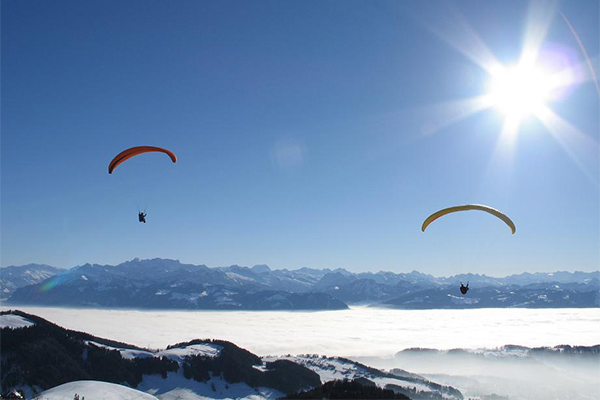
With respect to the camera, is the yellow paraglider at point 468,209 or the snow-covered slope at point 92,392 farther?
the snow-covered slope at point 92,392

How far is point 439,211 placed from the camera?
4144 centimetres

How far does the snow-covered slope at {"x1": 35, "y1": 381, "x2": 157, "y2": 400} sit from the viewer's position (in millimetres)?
105062

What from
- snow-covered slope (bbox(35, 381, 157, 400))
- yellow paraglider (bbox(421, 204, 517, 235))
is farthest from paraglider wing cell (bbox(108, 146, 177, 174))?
snow-covered slope (bbox(35, 381, 157, 400))

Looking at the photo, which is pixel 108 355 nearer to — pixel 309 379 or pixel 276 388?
pixel 276 388

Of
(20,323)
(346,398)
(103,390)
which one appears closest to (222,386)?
(103,390)

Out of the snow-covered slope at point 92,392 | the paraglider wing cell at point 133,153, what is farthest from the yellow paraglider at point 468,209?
the snow-covered slope at point 92,392

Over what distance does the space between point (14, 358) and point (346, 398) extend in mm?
123412

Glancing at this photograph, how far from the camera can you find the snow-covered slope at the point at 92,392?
105062mm

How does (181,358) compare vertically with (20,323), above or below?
below

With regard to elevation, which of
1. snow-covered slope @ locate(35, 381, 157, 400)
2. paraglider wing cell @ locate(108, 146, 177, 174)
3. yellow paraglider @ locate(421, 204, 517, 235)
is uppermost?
paraglider wing cell @ locate(108, 146, 177, 174)

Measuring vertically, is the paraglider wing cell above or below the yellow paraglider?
above

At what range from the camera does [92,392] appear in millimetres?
111438

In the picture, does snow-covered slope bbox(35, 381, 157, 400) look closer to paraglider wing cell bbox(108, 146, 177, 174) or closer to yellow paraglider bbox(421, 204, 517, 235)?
paraglider wing cell bbox(108, 146, 177, 174)

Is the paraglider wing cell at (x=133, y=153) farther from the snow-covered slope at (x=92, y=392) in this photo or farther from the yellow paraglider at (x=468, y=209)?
the snow-covered slope at (x=92, y=392)
